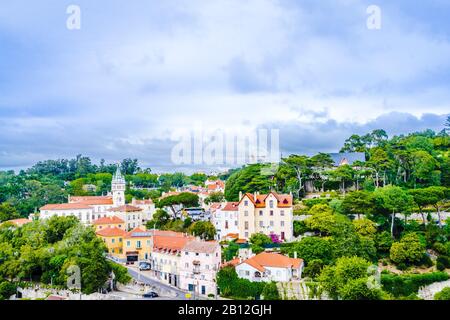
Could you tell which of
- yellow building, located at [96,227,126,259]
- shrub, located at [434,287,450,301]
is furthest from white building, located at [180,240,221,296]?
shrub, located at [434,287,450,301]

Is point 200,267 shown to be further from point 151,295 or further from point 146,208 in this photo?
Answer: point 146,208

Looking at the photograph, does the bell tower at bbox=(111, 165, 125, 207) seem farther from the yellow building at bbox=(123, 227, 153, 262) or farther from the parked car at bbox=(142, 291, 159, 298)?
the parked car at bbox=(142, 291, 159, 298)

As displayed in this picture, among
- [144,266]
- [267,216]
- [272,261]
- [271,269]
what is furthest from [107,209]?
[271,269]

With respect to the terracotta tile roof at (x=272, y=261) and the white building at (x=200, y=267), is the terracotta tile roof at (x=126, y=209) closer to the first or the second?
the white building at (x=200, y=267)

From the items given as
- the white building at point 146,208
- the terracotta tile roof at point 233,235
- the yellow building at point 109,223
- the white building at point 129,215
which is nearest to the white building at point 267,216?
the terracotta tile roof at point 233,235

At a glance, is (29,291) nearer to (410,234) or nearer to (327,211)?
(327,211)
